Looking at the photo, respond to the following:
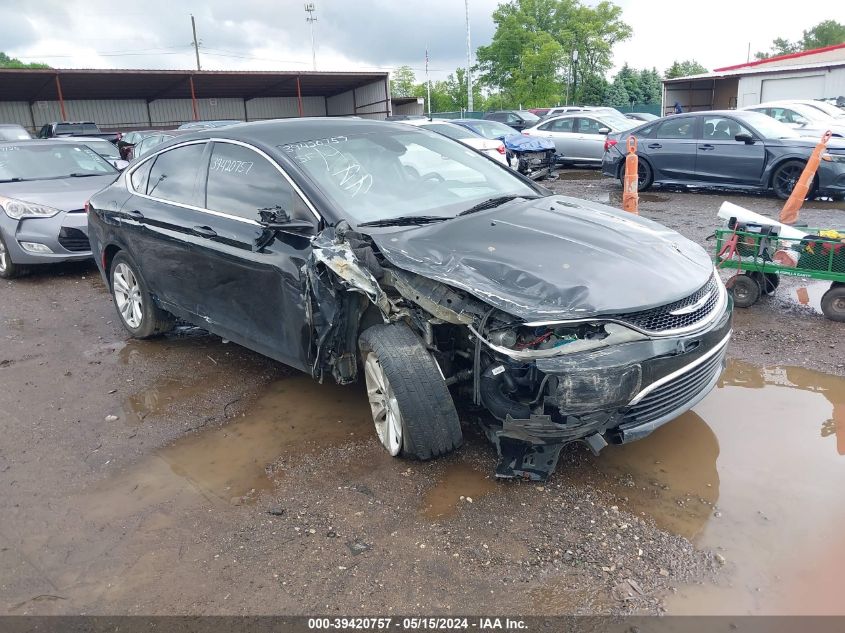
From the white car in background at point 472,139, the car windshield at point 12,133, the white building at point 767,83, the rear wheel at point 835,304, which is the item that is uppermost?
the white building at point 767,83

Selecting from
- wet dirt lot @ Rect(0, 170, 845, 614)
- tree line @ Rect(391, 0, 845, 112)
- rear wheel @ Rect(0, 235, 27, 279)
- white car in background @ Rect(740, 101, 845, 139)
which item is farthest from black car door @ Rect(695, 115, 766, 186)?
tree line @ Rect(391, 0, 845, 112)

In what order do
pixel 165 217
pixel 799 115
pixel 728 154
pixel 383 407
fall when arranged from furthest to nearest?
pixel 799 115, pixel 728 154, pixel 165 217, pixel 383 407

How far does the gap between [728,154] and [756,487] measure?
30.9 feet

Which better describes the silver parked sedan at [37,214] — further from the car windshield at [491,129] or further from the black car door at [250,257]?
the car windshield at [491,129]

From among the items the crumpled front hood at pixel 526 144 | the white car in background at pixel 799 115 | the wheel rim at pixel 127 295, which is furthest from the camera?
the crumpled front hood at pixel 526 144

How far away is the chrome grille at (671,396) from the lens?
3.08m

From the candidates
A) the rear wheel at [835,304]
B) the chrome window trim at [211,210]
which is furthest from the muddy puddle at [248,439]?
the rear wheel at [835,304]

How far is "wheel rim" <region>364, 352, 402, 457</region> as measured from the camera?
3459 millimetres

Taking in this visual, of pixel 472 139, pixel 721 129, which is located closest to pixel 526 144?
pixel 472 139

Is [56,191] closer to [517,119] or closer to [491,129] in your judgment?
[491,129]

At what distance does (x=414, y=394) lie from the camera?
10.6ft

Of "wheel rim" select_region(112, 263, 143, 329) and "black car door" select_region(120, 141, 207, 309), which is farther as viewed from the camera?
"wheel rim" select_region(112, 263, 143, 329)

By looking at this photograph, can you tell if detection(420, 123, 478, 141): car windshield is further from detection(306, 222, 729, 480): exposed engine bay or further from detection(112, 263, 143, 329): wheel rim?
detection(306, 222, 729, 480): exposed engine bay

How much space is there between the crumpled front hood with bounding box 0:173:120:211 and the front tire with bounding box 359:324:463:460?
568 cm
